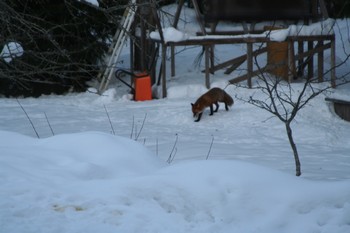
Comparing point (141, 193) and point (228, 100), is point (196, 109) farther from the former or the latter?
point (141, 193)

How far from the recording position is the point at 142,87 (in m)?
16.6

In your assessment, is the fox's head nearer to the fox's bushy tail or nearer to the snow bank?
the fox's bushy tail

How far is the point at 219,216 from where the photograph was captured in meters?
3.93

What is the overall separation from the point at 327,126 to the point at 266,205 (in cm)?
957

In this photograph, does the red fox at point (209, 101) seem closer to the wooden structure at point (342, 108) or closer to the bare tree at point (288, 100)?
the bare tree at point (288, 100)

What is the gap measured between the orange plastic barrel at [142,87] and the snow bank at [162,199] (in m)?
11.6

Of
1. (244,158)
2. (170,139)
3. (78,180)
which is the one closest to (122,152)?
(78,180)

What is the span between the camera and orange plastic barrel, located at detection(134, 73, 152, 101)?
16406mm

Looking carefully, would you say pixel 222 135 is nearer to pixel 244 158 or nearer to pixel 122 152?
pixel 244 158

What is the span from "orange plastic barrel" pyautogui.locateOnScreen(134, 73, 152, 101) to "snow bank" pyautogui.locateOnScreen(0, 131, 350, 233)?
38.0ft

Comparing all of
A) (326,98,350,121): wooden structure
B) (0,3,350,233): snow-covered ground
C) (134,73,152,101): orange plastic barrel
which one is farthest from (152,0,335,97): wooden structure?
(0,3,350,233): snow-covered ground

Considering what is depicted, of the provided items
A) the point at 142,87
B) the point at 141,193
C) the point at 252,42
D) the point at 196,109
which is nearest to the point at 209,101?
the point at 196,109

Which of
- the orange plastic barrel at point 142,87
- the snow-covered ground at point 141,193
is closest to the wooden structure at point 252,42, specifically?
the orange plastic barrel at point 142,87

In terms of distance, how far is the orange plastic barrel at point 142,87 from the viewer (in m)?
16.4
